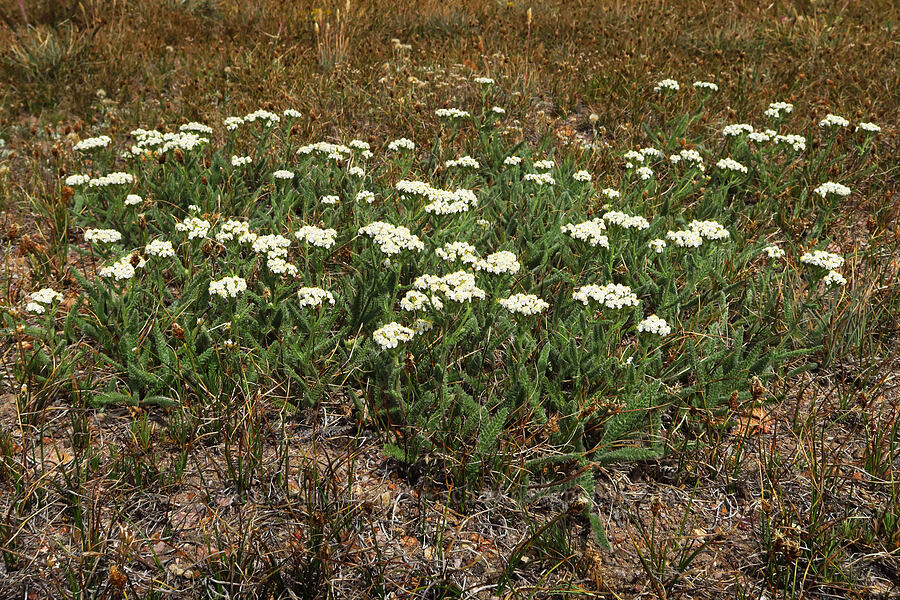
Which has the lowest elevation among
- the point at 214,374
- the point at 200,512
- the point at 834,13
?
the point at 200,512

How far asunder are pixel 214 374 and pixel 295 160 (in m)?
3.05

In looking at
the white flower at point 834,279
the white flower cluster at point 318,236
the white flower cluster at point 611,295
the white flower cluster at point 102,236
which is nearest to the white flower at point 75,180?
the white flower cluster at point 102,236

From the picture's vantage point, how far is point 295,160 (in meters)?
5.64

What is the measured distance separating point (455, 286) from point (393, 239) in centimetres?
60

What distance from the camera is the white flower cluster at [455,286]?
10.2 ft

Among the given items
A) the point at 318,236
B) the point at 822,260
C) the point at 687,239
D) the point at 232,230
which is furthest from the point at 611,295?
the point at 232,230

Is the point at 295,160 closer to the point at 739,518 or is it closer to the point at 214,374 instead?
the point at 214,374

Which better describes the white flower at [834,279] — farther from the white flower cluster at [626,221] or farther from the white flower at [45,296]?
the white flower at [45,296]

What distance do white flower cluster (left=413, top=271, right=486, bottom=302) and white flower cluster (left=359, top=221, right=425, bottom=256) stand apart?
1.30 ft

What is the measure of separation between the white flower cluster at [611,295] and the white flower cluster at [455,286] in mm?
579

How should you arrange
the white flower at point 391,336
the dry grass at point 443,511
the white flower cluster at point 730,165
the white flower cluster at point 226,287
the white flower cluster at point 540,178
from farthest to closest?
the white flower cluster at point 730,165 < the white flower cluster at point 540,178 < the white flower cluster at point 226,287 < the white flower at point 391,336 < the dry grass at point 443,511

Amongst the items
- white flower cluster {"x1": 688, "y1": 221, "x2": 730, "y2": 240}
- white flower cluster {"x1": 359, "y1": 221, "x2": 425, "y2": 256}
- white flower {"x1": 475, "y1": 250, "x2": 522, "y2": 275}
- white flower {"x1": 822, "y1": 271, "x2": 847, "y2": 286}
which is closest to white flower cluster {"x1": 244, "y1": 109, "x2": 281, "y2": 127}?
white flower cluster {"x1": 359, "y1": 221, "x2": 425, "y2": 256}

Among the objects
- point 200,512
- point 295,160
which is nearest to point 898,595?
point 200,512

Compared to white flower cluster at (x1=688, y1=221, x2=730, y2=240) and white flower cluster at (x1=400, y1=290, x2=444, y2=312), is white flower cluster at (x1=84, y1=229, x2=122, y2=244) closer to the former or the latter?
white flower cluster at (x1=400, y1=290, x2=444, y2=312)
